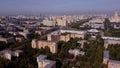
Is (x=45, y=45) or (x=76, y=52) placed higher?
(x=45, y=45)

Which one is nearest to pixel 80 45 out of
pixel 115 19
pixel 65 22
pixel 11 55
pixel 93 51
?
pixel 93 51

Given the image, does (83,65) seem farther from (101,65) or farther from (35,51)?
(35,51)

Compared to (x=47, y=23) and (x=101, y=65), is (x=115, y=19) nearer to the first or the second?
(x=47, y=23)

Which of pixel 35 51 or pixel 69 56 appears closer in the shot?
pixel 69 56

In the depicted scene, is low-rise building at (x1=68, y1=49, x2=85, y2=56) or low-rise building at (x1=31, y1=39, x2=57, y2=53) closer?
low-rise building at (x1=68, y1=49, x2=85, y2=56)

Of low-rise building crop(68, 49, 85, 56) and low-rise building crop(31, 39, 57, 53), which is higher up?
low-rise building crop(31, 39, 57, 53)

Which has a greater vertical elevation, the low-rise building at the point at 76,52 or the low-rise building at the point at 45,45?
the low-rise building at the point at 45,45

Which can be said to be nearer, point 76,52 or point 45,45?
point 76,52

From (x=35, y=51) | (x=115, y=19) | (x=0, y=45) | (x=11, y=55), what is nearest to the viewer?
(x=11, y=55)

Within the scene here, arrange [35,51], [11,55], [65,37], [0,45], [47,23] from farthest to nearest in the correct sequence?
1. [47,23]
2. [65,37]
3. [0,45]
4. [35,51]
5. [11,55]

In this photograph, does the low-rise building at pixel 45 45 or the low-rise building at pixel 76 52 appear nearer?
the low-rise building at pixel 76 52
